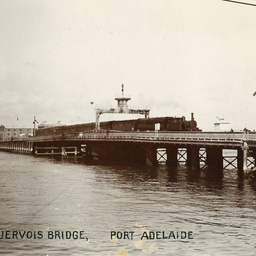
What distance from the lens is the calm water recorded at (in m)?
18.3

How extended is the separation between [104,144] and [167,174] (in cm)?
2926

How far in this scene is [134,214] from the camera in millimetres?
24922

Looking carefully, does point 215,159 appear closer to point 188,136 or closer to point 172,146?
point 188,136

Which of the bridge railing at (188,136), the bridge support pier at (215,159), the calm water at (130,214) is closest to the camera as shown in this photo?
the calm water at (130,214)

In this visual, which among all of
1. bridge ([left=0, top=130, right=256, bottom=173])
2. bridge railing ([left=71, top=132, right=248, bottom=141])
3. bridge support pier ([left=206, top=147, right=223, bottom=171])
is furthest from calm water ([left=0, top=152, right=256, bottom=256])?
bridge support pier ([left=206, top=147, right=223, bottom=171])

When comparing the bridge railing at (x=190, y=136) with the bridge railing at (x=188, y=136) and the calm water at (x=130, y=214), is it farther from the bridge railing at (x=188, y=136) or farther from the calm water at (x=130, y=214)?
the calm water at (x=130, y=214)

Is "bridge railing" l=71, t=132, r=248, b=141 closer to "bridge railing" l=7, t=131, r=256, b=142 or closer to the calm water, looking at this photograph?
"bridge railing" l=7, t=131, r=256, b=142

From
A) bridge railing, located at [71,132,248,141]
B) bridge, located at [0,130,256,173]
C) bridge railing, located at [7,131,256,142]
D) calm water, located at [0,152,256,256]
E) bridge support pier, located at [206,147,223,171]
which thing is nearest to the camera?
calm water, located at [0,152,256,256]

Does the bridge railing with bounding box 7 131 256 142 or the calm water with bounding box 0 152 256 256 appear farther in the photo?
the bridge railing with bounding box 7 131 256 142

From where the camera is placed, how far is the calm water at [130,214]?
18312 millimetres

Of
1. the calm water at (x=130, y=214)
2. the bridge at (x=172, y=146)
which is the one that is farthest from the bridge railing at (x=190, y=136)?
the calm water at (x=130, y=214)

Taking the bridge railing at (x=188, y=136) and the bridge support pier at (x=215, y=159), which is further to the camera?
the bridge support pier at (x=215, y=159)

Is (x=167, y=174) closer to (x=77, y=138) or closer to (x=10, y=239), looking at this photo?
(x=10, y=239)

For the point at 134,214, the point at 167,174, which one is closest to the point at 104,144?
the point at 167,174
